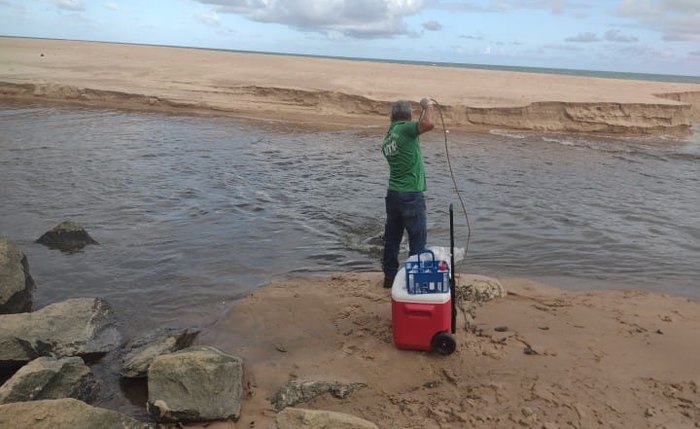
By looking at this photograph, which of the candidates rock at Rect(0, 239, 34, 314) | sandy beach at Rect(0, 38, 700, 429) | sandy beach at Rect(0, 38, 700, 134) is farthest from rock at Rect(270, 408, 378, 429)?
sandy beach at Rect(0, 38, 700, 134)

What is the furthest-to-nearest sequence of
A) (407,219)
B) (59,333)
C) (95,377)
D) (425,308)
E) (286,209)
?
(286,209) < (407,219) < (59,333) < (95,377) < (425,308)

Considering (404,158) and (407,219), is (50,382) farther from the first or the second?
(404,158)

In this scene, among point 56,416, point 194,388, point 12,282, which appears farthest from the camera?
point 12,282

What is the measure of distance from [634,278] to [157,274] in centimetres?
548

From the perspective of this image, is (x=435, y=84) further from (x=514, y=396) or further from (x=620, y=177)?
(x=514, y=396)

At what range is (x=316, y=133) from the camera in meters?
17.1

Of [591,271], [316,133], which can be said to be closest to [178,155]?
[316,133]

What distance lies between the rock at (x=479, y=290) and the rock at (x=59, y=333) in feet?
10.6

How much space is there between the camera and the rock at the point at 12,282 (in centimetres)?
547

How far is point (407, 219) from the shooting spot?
5.41 meters

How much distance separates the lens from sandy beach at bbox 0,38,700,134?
62.6ft

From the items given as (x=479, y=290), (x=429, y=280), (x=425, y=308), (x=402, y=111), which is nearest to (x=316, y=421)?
(x=425, y=308)

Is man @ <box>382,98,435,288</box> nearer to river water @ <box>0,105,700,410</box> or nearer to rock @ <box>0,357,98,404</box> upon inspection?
river water @ <box>0,105,700,410</box>

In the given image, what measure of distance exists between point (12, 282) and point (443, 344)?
4.23 meters
